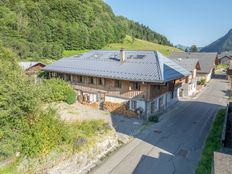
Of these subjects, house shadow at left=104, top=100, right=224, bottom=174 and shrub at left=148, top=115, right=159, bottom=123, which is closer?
house shadow at left=104, top=100, right=224, bottom=174

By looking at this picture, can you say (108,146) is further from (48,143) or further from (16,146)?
(16,146)

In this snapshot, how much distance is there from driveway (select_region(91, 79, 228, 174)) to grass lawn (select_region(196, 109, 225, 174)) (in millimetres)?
443

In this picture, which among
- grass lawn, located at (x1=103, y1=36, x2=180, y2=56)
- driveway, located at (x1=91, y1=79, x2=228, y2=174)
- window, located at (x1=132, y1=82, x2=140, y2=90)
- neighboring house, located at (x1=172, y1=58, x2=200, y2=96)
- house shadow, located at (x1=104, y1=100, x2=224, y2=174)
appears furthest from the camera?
grass lawn, located at (x1=103, y1=36, x2=180, y2=56)

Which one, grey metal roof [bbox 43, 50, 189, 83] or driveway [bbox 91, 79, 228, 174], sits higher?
grey metal roof [bbox 43, 50, 189, 83]

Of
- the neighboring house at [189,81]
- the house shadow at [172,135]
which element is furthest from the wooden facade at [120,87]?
the neighboring house at [189,81]

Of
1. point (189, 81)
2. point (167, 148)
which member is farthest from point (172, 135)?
point (189, 81)

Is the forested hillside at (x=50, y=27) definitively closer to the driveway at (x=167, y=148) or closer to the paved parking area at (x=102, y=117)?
the paved parking area at (x=102, y=117)

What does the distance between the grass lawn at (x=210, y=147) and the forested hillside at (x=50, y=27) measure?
152 feet

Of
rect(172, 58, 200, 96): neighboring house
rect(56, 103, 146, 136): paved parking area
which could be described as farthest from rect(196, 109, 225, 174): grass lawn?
rect(172, 58, 200, 96): neighboring house

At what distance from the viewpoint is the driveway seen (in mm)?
13684

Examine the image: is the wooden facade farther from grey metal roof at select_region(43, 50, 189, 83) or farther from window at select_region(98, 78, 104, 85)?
grey metal roof at select_region(43, 50, 189, 83)

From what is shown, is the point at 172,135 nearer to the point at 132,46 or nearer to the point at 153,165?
the point at 153,165

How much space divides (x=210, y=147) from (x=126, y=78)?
35.3ft

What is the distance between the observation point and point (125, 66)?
25.7m
